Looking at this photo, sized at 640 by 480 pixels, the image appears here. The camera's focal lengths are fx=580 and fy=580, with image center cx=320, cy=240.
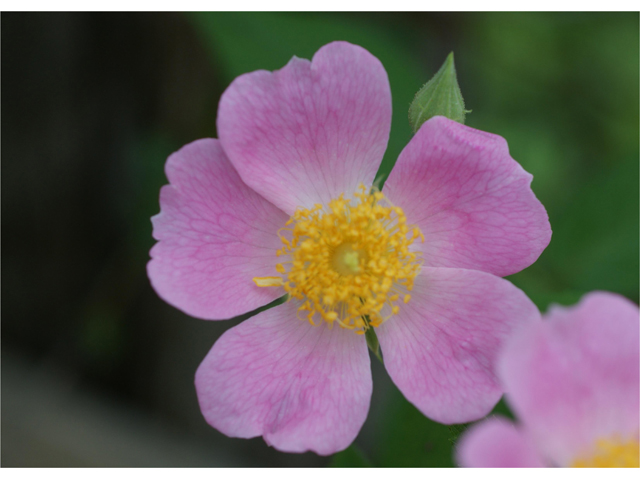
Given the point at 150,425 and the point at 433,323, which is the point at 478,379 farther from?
the point at 150,425

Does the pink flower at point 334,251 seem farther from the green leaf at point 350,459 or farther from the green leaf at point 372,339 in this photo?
the green leaf at point 350,459

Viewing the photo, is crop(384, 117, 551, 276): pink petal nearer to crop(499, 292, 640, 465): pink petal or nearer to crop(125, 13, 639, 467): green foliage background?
crop(499, 292, 640, 465): pink petal

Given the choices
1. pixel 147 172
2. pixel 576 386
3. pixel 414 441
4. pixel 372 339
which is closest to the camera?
pixel 576 386

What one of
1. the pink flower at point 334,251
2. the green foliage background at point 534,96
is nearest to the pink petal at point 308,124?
the pink flower at point 334,251

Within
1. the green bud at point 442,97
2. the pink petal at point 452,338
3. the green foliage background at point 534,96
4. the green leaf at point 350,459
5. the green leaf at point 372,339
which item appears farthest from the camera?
the green foliage background at point 534,96

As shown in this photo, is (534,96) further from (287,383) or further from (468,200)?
(287,383)

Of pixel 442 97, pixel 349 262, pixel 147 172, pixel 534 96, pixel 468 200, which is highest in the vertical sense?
pixel 442 97

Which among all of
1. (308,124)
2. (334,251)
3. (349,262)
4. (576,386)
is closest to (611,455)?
(576,386)
